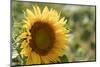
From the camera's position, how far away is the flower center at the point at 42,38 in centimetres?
255

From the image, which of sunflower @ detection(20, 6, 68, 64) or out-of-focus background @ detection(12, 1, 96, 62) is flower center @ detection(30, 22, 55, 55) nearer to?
sunflower @ detection(20, 6, 68, 64)

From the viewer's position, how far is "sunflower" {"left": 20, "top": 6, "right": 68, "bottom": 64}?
2.52m

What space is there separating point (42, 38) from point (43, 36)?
0.03 m

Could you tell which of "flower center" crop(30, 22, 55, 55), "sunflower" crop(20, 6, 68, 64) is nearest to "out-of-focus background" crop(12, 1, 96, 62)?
"sunflower" crop(20, 6, 68, 64)

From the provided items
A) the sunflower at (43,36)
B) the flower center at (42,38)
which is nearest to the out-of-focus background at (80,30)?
the sunflower at (43,36)

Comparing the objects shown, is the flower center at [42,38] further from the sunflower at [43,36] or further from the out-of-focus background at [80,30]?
the out-of-focus background at [80,30]

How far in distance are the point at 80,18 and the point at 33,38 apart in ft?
2.14

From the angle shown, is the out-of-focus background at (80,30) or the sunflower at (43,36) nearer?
the sunflower at (43,36)

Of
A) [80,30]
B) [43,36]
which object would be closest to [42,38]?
[43,36]

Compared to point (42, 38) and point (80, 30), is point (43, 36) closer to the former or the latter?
point (42, 38)

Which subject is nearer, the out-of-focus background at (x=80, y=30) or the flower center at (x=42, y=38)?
the flower center at (x=42, y=38)

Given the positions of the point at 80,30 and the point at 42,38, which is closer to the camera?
the point at 42,38

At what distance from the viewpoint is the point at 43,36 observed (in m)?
2.60

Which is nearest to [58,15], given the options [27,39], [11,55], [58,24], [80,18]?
[58,24]
